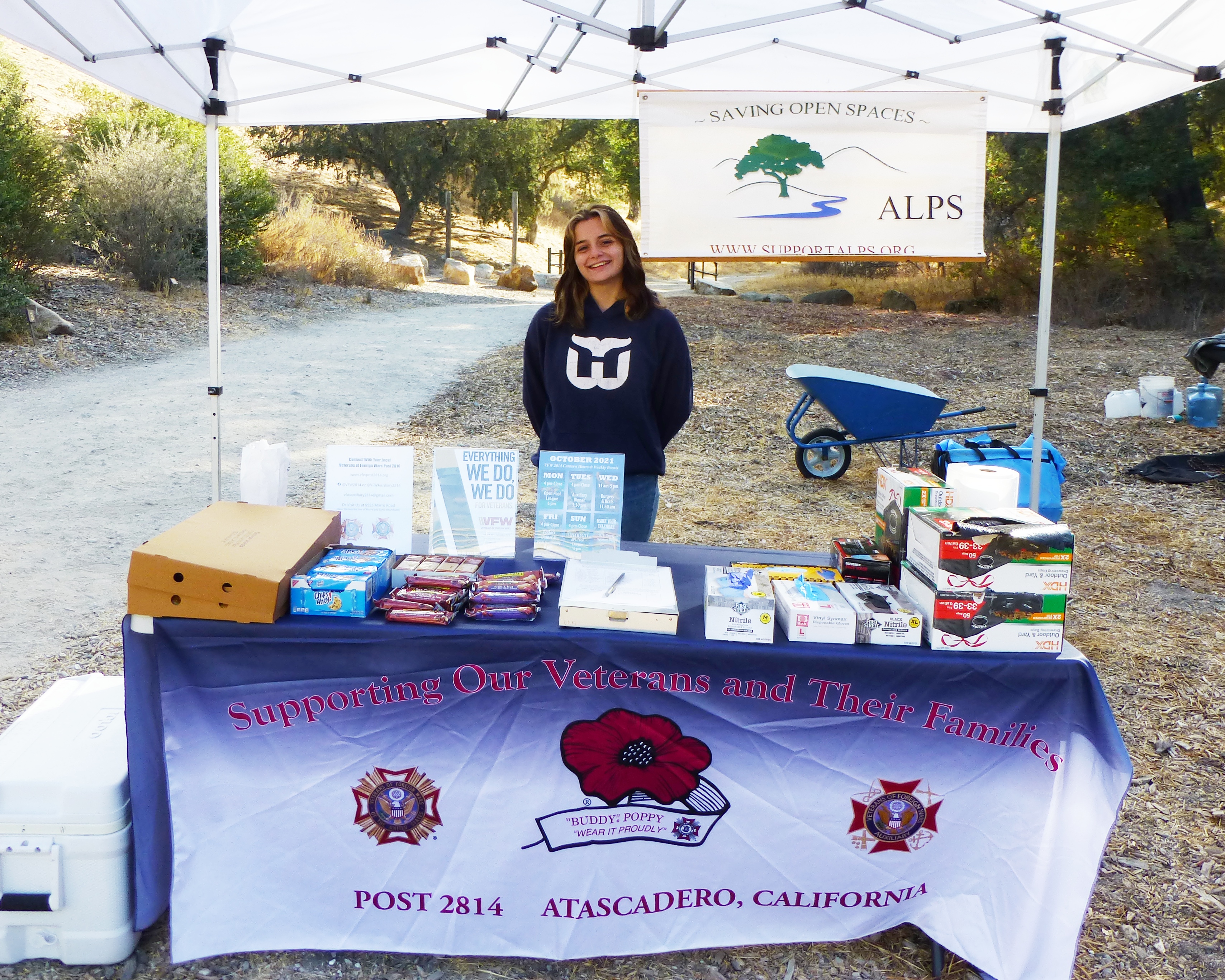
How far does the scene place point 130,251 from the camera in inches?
576

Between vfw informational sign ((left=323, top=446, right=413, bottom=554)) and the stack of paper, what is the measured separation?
20.5 inches

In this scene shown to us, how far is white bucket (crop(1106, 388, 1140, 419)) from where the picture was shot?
977 cm

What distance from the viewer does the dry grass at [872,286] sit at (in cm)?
2000

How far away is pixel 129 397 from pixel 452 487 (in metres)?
8.14

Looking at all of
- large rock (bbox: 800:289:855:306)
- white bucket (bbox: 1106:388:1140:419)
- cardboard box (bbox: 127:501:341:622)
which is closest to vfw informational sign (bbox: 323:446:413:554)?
cardboard box (bbox: 127:501:341:622)

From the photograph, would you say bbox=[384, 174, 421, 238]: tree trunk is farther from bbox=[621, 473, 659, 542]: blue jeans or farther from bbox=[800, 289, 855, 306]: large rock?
bbox=[621, 473, 659, 542]: blue jeans

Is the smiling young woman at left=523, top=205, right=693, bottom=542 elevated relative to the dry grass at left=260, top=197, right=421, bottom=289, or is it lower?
lower

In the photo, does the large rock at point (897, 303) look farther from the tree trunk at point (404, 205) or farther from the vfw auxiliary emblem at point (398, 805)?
the vfw auxiliary emblem at point (398, 805)

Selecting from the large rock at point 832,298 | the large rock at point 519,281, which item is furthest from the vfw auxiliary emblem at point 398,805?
the large rock at point 519,281

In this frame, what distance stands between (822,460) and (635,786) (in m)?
5.80

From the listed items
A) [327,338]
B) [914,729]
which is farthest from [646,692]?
[327,338]

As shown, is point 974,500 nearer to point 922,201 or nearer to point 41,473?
point 922,201

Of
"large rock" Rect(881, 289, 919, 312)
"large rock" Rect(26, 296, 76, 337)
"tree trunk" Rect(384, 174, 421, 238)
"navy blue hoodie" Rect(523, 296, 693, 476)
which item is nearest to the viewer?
"navy blue hoodie" Rect(523, 296, 693, 476)

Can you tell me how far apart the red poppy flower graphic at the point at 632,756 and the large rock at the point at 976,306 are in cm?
1814
